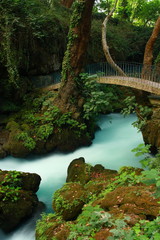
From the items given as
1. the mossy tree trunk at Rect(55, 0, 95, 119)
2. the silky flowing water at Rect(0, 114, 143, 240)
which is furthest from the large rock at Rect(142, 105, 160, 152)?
the mossy tree trunk at Rect(55, 0, 95, 119)

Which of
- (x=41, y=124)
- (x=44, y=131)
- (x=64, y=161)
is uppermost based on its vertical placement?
(x=41, y=124)

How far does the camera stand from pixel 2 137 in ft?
29.2

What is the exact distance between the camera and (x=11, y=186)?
550cm

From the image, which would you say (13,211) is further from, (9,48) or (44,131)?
(9,48)

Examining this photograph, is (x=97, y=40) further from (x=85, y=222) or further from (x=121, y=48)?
(x=85, y=222)

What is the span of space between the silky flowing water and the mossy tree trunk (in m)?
1.86

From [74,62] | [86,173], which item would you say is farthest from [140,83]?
[86,173]

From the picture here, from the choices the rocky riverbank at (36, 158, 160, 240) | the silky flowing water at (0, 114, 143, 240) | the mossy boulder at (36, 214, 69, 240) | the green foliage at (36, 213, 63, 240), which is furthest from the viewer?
the silky flowing water at (0, 114, 143, 240)

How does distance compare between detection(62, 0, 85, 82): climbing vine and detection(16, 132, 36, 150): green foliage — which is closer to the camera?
detection(16, 132, 36, 150): green foliage

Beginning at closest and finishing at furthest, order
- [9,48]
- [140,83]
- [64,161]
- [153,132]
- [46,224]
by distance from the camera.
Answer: [46,224] → [153,132] → [140,83] → [64,161] → [9,48]

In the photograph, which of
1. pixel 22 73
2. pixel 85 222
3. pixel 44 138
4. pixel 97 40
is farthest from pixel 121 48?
pixel 85 222

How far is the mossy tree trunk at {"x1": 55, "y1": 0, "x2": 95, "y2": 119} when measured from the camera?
859 cm

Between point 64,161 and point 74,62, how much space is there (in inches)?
174

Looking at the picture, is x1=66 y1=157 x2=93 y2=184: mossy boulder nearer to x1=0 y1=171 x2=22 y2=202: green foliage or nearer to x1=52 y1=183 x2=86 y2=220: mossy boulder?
x1=52 y1=183 x2=86 y2=220: mossy boulder
